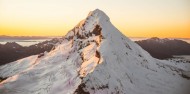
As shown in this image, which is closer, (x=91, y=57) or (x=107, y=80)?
(x=107, y=80)

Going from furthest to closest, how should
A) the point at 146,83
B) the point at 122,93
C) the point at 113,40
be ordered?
the point at 113,40 → the point at 146,83 → the point at 122,93

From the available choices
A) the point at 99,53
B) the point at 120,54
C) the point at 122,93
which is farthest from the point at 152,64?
the point at 122,93

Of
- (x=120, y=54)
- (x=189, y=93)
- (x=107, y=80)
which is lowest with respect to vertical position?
(x=189, y=93)

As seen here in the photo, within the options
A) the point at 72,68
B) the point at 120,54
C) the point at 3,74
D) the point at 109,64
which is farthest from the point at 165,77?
the point at 3,74

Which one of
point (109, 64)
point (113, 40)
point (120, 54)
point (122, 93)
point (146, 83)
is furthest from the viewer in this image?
point (113, 40)

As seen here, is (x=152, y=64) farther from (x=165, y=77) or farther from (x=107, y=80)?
(x=107, y=80)

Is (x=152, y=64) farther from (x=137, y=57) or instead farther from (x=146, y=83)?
(x=146, y=83)

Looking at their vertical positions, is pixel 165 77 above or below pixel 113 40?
below
